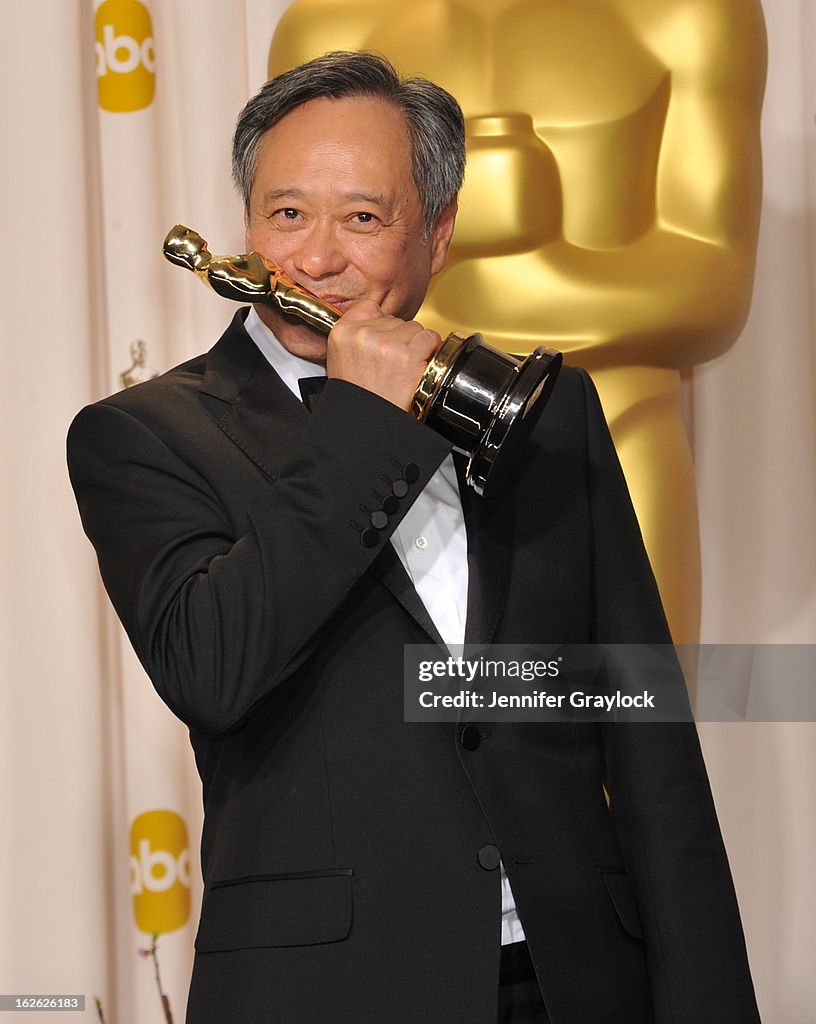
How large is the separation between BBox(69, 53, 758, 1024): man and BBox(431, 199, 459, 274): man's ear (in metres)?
0.09

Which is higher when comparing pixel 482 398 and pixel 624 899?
pixel 482 398

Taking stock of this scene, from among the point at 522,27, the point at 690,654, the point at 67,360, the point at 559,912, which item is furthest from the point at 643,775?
the point at 67,360

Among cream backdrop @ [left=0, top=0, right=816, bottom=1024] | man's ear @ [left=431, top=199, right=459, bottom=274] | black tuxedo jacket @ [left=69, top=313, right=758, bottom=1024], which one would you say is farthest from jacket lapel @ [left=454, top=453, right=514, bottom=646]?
cream backdrop @ [left=0, top=0, right=816, bottom=1024]

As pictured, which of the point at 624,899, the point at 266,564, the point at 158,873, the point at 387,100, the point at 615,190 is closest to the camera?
the point at 266,564

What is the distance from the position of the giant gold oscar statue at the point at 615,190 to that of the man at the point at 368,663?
0.48m

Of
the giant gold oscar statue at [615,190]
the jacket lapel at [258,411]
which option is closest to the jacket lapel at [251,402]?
the jacket lapel at [258,411]

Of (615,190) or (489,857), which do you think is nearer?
(489,857)

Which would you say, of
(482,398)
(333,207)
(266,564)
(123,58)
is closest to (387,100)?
(333,207)

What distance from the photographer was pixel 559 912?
89cm

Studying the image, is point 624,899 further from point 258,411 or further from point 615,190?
point 615,190

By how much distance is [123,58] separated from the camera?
188cm

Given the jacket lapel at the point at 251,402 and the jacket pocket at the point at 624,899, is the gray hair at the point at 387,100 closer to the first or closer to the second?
the jacket lapel at the point at 251,402

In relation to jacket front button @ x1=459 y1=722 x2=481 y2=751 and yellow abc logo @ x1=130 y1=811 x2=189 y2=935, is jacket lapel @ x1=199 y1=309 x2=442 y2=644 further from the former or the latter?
yellow abc logo @ x1=130 y1=811 x2=189 y2=935

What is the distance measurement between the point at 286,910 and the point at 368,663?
0.16 meters
